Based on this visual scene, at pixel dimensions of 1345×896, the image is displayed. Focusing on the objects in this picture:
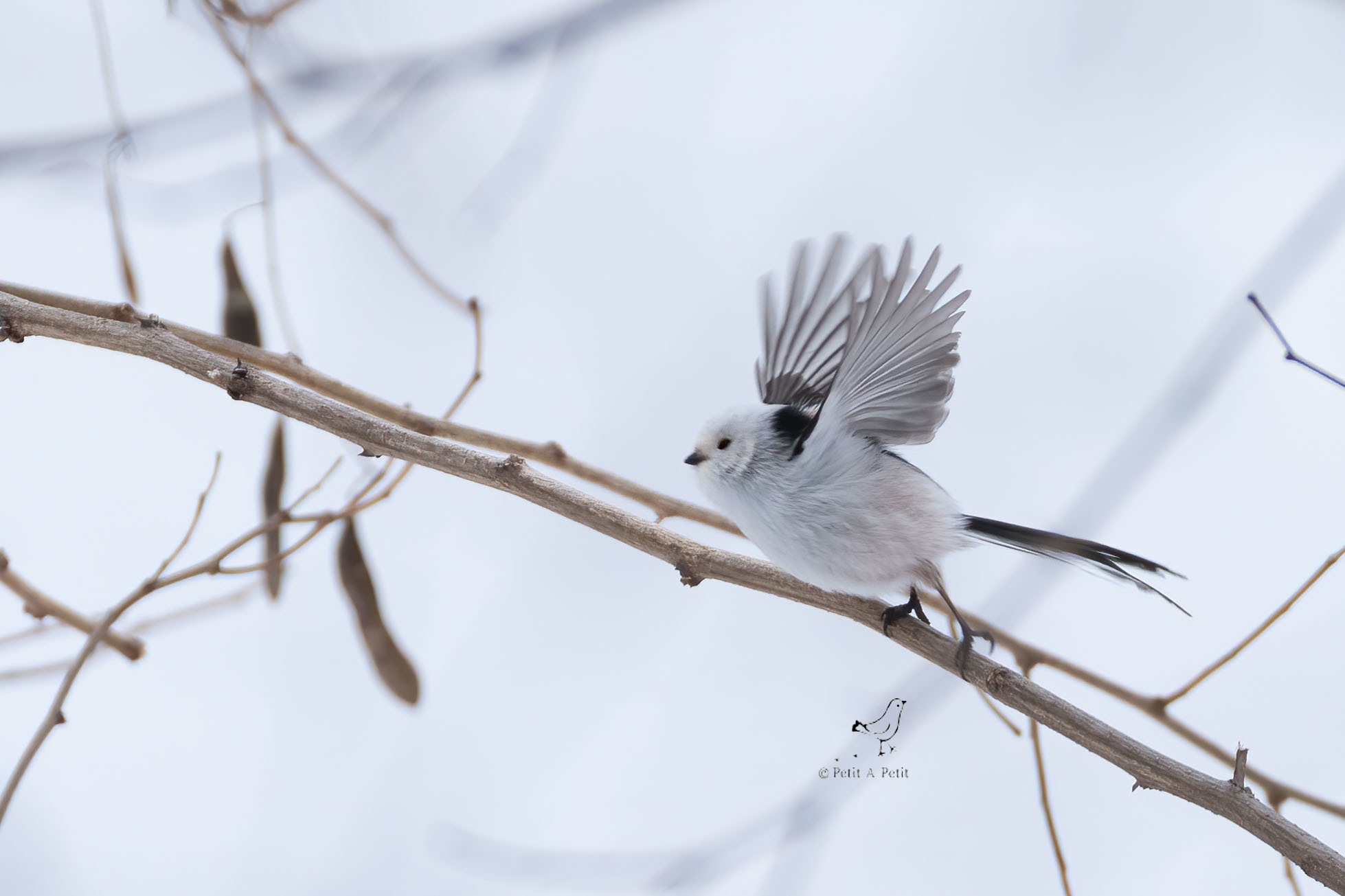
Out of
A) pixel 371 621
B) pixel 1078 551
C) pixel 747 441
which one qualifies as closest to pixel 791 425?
pixel 747 441

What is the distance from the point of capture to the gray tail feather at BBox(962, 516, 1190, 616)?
1.19 ft

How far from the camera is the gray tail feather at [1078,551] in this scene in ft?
1.19

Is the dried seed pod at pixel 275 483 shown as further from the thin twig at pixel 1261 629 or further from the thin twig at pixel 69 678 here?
the thin twig at pixel 1261 629

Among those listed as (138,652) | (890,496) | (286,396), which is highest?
(890,496)

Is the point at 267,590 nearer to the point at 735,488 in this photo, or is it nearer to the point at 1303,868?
the point at 735,488

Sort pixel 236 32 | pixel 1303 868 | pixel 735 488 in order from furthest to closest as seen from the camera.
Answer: pixel 236 32 < pixel 735 488 < pixel 1303 868

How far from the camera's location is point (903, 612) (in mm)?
400

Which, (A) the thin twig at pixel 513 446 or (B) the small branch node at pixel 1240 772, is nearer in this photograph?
(B) the small branch node at pixel 1240 772

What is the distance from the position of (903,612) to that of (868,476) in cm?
6

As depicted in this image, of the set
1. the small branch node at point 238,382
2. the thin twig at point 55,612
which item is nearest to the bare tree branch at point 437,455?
the small branch node at point 238,382

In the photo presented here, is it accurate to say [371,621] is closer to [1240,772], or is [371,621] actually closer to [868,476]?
[868,476]

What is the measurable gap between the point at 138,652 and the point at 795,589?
30cm

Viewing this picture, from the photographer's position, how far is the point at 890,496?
1.32ft

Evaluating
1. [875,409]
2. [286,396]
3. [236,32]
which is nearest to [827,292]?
[875,409]
